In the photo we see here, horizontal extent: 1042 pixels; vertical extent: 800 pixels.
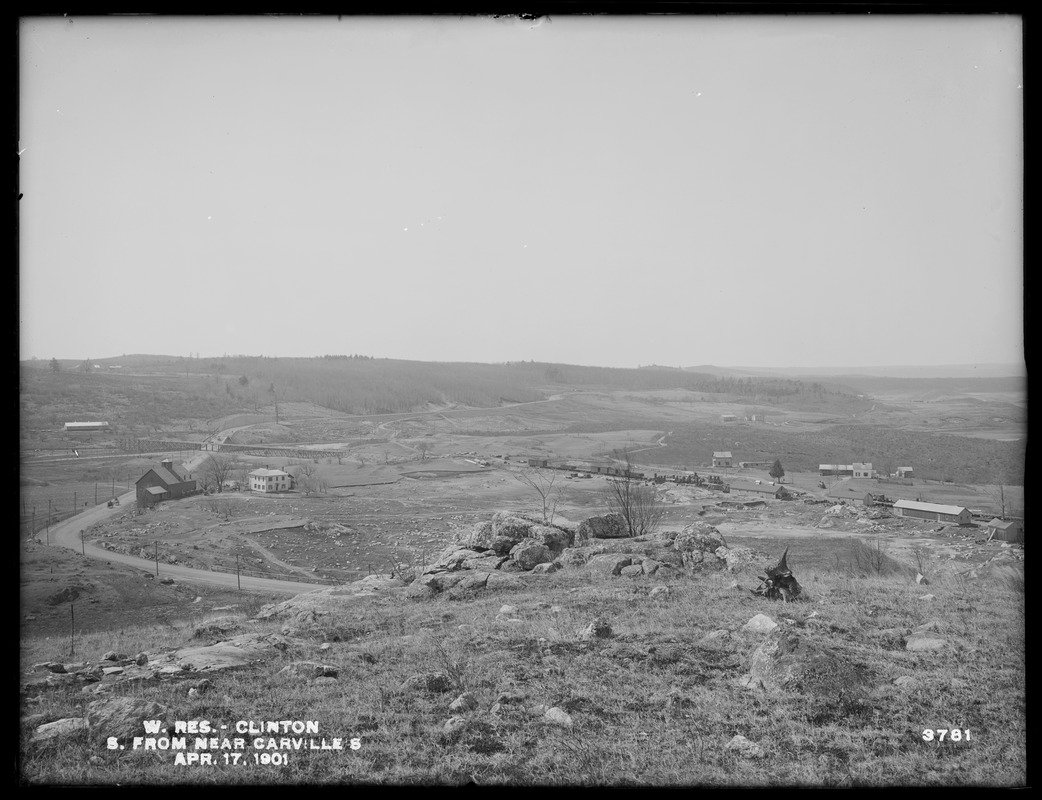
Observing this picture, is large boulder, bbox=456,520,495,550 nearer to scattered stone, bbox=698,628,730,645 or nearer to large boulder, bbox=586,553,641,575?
large boulder, bbox=586,553,641,575

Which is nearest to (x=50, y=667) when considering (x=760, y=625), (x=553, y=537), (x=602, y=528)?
(x=553, y=537)

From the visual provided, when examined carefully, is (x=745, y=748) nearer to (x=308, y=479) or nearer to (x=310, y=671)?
(x=310, y=671)

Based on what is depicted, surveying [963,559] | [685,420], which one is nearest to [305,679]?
Answer: [685,420]

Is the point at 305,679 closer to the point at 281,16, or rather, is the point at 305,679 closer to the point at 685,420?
the point at 685,420

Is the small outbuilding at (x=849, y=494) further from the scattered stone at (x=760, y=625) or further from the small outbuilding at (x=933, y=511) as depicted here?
the scattered stone at (x=760, y=625)

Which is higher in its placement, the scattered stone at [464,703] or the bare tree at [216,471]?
the bare tree at [216,471]

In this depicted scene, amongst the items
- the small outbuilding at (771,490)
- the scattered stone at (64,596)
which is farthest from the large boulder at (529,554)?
the scattered stone at (64,596)
